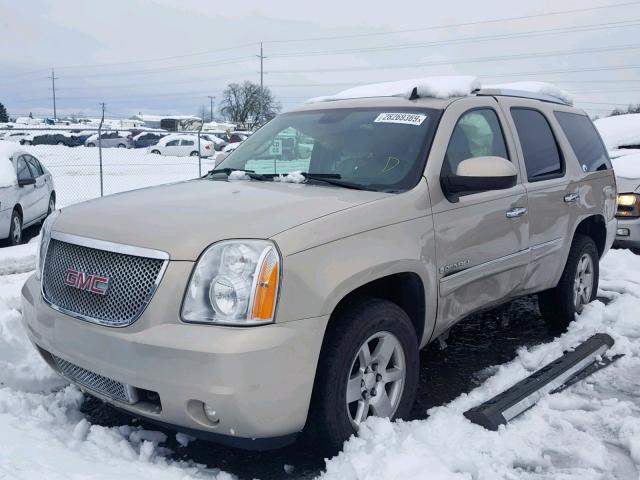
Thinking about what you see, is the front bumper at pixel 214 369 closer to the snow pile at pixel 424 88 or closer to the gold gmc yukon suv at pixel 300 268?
the gold gmc yukon suv at pixel 300 268

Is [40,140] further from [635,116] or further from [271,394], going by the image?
[271,394]

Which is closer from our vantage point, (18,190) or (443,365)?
(443,365)

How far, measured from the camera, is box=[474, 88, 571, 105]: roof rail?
172 inches

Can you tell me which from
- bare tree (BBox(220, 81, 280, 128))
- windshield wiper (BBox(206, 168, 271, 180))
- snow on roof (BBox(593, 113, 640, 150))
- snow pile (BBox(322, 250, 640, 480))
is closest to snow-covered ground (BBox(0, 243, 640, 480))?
snow pile (BBox(322, 250, 640, 480))

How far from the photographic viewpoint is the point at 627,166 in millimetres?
8172

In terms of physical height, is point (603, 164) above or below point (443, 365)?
above

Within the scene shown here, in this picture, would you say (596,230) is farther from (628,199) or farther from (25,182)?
(25,182)

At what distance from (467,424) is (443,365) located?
1.20 metres

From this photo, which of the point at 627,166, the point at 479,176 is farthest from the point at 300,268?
the point at 627,166

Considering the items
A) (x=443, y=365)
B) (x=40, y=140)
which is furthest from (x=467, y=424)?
(x=40, y=140)

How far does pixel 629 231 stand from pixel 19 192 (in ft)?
27.5

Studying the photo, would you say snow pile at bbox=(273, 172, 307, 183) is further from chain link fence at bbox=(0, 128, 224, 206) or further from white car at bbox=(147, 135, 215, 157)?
white car at bbox=(147, 135, 215, 157)

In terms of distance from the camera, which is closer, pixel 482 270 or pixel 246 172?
pixel 482 270

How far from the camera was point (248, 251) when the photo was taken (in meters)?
2.68
